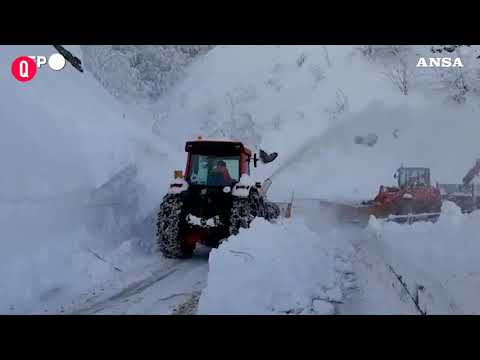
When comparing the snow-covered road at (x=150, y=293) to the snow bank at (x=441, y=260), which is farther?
the snow-covered road at (x=150, y=293)

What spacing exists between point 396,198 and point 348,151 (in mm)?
2431

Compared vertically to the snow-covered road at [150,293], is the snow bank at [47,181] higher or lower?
higher

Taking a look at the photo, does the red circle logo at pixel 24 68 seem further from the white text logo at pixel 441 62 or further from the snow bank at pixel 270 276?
the white text logo at pixel 441 62

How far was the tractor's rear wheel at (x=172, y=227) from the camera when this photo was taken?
7641mm

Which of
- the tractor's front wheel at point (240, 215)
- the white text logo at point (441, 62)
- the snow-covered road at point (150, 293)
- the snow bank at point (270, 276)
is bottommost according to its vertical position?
the snow-covered road at point (150, 293)

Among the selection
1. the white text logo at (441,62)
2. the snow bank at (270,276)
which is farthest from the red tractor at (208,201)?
the white text logo at (441,62)

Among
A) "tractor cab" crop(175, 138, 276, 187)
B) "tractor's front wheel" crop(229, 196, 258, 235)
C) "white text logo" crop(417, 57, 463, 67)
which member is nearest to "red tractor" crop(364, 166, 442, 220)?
"tractor cab" crop(175, 138, 276, 187)

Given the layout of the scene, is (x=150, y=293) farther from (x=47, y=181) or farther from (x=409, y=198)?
(x=409, y=198)

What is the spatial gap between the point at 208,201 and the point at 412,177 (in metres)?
5.18

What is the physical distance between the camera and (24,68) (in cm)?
454

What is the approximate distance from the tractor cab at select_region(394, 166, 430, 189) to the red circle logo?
8.30 m
